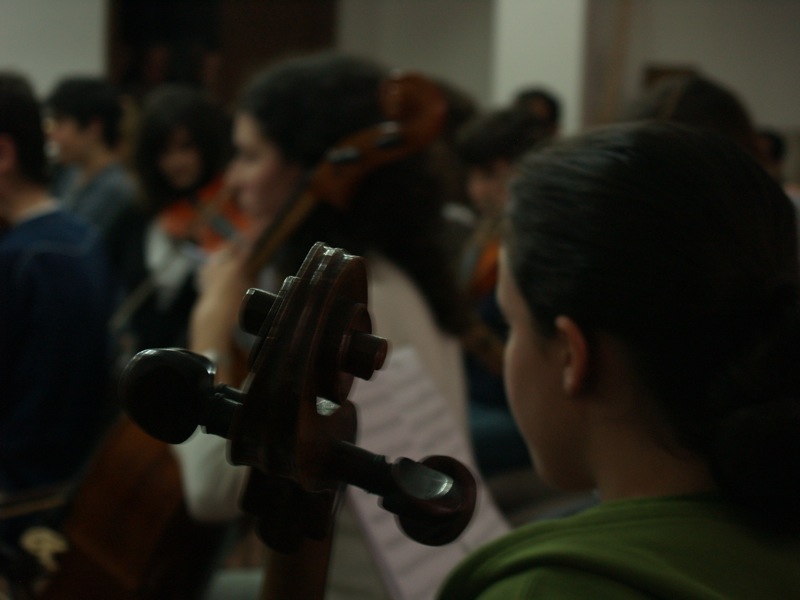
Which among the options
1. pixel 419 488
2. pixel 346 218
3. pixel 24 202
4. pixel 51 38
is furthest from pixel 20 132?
pixel 51 38

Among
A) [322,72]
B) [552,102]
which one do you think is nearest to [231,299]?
[322,72]

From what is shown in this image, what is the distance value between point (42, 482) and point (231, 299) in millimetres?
501

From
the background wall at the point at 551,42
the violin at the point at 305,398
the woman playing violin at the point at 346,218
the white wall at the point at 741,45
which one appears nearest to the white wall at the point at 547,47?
the background wall at the point at 551,42

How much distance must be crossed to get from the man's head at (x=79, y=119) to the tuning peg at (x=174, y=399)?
115 inches

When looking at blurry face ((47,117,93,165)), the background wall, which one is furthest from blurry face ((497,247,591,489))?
the background wall

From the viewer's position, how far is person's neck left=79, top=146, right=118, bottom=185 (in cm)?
321

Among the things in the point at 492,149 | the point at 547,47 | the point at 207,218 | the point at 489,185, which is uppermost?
the point at 547,47

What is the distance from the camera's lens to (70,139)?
3168 millimetres

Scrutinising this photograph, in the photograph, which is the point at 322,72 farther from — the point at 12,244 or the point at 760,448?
the point at 760,448

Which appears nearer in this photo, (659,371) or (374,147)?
(659,371)

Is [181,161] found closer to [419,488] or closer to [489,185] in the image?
[489,185]

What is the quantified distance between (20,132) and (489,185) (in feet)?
4.28

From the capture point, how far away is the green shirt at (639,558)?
1.81ft

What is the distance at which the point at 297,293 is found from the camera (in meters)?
0.48
